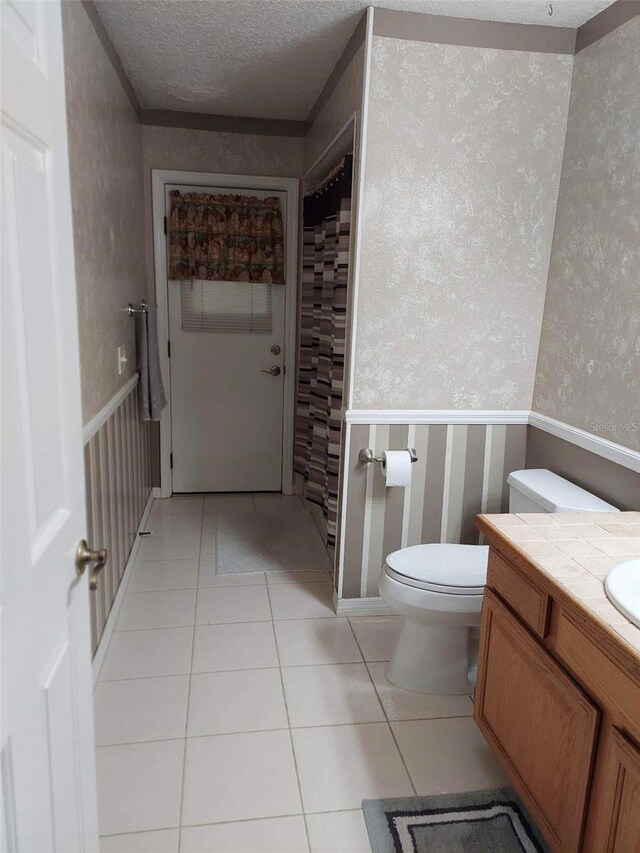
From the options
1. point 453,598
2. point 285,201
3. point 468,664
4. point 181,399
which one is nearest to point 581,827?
point 453,598

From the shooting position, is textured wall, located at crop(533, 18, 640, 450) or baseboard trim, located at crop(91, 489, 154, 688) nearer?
textured wall, located at crop(533, 18, 640, 450)

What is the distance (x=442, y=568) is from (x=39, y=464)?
157 cm

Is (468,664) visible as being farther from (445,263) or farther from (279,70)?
(279,70)

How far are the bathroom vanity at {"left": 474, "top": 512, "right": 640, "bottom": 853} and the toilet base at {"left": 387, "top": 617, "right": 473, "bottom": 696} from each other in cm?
35

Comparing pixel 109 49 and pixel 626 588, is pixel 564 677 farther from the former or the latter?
pixel 109 49

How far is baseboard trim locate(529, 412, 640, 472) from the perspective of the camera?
1979 mm

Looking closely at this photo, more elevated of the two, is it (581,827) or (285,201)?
(285,201)

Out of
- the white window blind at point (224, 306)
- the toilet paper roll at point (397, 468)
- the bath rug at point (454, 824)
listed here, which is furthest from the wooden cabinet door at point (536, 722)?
the white window blind at point (224, 306)

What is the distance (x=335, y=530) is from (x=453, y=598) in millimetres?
849

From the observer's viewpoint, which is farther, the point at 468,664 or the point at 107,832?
the point at 468,664

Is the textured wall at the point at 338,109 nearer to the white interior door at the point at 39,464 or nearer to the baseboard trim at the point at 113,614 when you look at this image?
the white interior door at the point at 39,464

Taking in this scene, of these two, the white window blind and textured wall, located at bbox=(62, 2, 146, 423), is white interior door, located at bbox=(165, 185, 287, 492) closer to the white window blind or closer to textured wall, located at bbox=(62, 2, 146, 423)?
the white window blind

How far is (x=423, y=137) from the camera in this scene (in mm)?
2324

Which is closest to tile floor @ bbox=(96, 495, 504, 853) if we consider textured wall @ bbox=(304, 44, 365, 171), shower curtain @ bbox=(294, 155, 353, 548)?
shower curtain @ bbox=(294, 155, 353, 548)
